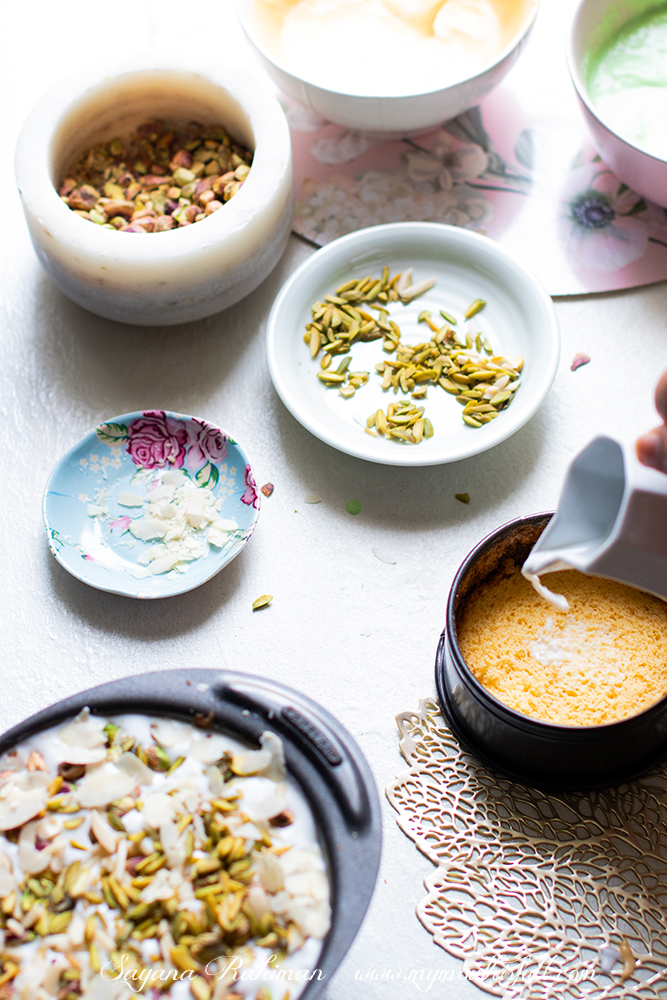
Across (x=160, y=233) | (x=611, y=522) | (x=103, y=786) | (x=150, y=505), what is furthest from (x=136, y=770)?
(x=160, y=233)

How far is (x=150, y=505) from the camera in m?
0.81

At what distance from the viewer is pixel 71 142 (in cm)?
91

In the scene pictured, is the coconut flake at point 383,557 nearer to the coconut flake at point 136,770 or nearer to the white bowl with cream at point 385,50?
the coconut flake at point 136,770

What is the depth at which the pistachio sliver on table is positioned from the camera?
1.91 ft

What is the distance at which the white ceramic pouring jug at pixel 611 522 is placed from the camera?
459 millimetres

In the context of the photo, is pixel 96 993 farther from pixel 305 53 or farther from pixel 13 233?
pixel 305 53

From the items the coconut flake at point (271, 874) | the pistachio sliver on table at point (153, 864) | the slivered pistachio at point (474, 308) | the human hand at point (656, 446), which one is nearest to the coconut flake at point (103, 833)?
the pistachio sliver on table at point (153, 864)

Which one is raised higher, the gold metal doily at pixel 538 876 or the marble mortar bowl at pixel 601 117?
the marble mortar bowl at pixel 601 117

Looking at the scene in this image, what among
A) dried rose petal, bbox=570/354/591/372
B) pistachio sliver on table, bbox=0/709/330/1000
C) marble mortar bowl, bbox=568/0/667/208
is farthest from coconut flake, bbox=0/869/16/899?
marble mortar bowl, bbox=568/0/667/208

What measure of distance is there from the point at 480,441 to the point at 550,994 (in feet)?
1.54

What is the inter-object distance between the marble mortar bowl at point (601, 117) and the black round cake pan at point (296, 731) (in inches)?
25.6

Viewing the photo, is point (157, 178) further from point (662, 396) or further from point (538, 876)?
point (538, 876)

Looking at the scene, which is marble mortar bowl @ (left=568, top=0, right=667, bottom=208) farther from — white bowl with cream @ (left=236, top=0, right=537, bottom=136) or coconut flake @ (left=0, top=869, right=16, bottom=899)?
coconut flake @ (left=0, top=869, right=16, bottom=899)

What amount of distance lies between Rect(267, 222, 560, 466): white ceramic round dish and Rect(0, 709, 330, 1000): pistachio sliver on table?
0.33 metres
